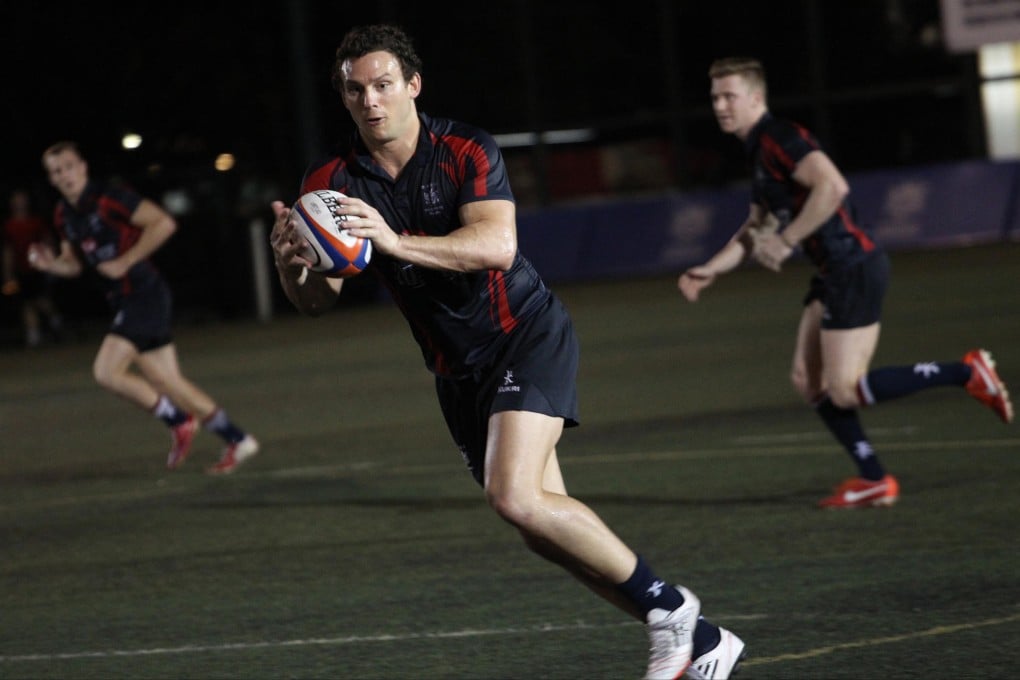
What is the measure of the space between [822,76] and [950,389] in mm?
19927

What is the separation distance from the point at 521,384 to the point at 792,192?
3429 millimetres

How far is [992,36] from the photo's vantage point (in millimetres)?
21734

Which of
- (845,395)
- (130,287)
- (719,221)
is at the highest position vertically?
(130,287)

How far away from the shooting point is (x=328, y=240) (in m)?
5.17

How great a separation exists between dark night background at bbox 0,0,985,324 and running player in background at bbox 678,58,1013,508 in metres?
20.4

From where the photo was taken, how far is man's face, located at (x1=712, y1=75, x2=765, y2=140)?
8.65 m

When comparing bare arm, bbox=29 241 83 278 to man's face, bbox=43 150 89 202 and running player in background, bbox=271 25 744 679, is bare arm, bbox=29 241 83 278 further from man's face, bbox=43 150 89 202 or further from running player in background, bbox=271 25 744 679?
running player in background, bbox=271 25 744 679

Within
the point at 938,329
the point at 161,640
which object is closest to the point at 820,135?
the point at 938,329

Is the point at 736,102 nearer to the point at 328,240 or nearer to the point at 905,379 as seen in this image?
the point at 905,379

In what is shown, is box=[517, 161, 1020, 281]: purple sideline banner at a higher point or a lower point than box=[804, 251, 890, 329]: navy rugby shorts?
lower

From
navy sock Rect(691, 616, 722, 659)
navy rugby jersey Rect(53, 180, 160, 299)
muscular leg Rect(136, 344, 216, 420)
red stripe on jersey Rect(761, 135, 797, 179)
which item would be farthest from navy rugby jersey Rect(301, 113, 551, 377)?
navy rugby jersey Rect(53, 180, 160, 299)

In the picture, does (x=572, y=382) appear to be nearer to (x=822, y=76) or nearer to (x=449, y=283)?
(x=449, y=283)

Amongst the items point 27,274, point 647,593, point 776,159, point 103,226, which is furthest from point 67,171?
point 27,274

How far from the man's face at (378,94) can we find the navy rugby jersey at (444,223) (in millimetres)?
144
